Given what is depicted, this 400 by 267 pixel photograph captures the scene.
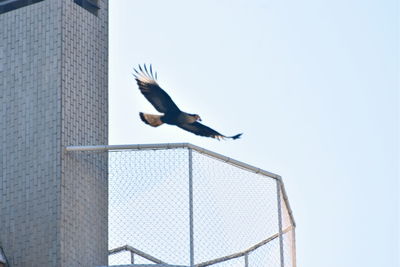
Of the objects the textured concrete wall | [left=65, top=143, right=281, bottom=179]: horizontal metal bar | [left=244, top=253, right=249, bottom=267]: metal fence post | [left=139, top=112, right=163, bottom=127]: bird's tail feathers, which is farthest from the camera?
[left=139, top=112, right=163, bottom=127]: bird's tail feathers

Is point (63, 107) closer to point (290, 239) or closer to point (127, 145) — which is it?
point (127, 145)

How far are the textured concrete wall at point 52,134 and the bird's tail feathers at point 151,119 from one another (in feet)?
2.06

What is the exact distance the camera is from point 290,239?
22438mm

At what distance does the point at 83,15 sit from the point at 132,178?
362 cm

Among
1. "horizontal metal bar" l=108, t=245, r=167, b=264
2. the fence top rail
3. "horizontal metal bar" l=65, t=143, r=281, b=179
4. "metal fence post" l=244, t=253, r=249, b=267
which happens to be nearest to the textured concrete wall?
"horizontal metal bar" l=108, t=245, r=167, b=264

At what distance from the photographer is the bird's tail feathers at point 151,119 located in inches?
934

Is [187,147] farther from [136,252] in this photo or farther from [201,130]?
[201,130]

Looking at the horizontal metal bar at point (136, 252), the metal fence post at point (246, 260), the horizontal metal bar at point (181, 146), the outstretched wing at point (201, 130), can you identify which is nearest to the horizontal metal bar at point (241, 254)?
the metal fence post at point (246, 260)

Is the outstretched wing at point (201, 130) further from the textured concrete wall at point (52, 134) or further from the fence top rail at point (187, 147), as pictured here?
the fence top rail at point (187, 147)

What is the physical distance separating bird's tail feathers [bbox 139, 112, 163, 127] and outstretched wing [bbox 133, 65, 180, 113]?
0.17m

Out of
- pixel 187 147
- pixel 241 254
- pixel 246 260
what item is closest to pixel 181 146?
pixel 187 147

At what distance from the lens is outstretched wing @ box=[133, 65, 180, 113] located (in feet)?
78.5

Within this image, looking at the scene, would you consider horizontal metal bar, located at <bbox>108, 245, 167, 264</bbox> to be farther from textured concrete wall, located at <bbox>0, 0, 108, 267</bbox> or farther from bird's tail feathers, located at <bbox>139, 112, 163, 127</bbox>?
bird's tail feathers, located at <bbox>139, 112, 163, 127</bbox>

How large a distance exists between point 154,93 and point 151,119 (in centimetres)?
46
